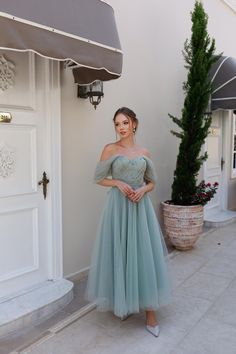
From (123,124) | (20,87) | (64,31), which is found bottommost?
(123,124)

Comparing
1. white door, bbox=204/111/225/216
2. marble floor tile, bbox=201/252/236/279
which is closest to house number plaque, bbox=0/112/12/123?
marble floor tile, bbox=201/252/236/279

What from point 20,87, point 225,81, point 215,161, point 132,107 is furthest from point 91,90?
point 215,161

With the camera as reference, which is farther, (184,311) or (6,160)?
(184,311)

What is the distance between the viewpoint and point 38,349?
99.2 inches

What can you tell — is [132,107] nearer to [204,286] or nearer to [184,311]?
[204,286]

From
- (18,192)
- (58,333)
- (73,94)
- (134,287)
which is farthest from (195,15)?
(58,333)

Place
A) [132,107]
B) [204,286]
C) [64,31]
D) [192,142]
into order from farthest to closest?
[192,142] < [132,107] < [204,286] < [64,31]

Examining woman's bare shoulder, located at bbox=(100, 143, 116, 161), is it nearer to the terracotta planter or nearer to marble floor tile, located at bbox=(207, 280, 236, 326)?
marble floor tile, located at bbox=(207, 280, 236, 326)

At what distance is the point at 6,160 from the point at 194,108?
2726 mm

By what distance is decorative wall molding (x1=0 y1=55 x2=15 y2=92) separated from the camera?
287cm

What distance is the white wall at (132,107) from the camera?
11.8 feet

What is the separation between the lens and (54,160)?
3.31 metres

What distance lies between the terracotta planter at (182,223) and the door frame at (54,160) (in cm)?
181

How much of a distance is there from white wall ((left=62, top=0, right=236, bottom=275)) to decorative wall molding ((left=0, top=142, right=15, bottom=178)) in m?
0.62
